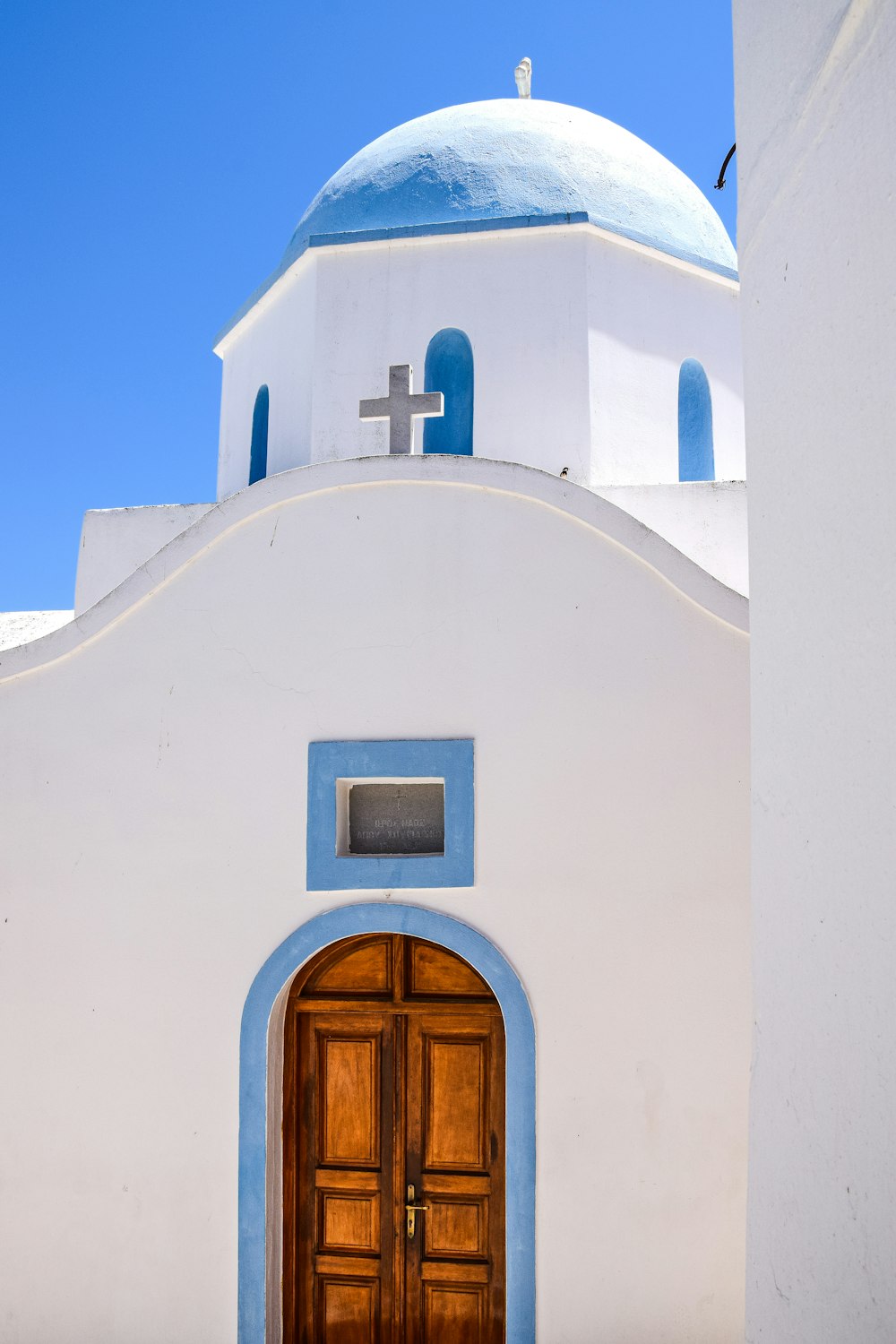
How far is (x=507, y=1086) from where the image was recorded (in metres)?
4.66

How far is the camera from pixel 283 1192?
4.90m

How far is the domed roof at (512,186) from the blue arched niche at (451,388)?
0.70 m

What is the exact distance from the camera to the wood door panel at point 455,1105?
16.0 feet

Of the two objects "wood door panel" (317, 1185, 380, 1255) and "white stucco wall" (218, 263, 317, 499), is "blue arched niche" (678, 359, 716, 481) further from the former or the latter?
"wood door panel" (317, 1185, 380, 1255)

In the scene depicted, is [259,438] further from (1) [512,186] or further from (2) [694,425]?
(2) [694,425]

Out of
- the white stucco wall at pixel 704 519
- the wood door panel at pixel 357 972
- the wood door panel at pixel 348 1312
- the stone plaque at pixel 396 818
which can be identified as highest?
the white stucco wall at pixel 704 519

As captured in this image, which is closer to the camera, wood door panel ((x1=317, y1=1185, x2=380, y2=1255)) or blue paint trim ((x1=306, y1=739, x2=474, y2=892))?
blue paint trim ((x1=306, y1=739, x2=474, y2=892))

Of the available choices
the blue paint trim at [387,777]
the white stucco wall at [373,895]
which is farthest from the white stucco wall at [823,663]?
the blue paint trim at [387,777]

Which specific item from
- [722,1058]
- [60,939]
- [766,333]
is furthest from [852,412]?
[60,939]

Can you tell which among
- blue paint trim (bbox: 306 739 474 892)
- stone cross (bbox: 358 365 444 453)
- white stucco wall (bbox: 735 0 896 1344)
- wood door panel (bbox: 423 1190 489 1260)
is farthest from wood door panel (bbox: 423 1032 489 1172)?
stone cross (bbox: 358 365 444 453)

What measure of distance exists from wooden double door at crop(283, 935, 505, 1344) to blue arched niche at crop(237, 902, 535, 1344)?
219 millimetres

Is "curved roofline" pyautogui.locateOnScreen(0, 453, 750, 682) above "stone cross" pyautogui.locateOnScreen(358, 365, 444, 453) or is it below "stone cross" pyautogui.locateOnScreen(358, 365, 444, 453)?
below

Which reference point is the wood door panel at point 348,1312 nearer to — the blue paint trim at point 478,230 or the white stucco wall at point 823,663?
the white stucco wall at point 823,663

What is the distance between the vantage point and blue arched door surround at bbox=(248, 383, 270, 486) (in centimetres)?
787
